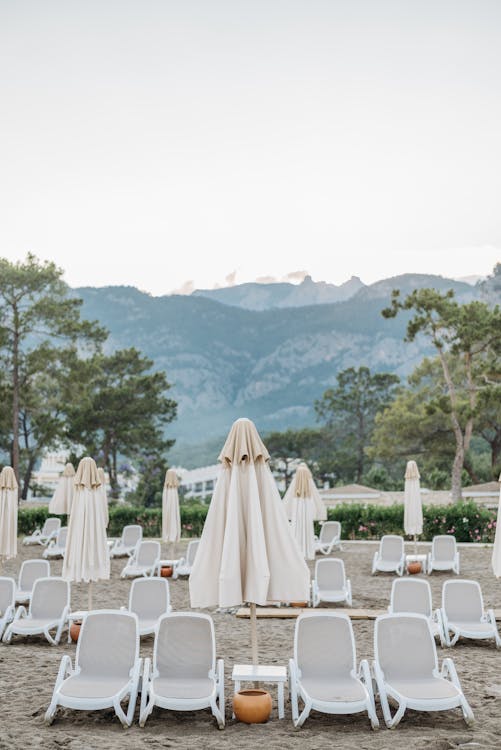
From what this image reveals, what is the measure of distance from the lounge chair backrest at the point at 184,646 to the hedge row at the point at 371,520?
15.4m

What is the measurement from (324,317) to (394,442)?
9606 centimetres

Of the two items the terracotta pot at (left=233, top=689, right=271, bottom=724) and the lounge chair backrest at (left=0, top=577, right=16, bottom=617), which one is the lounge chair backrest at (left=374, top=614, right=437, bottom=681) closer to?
the terracotta pot at (left=233, top=689, right=271, bottom=724)

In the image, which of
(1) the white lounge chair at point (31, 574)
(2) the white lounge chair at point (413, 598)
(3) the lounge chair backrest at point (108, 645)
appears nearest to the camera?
(3) the lounge chair backrest at point (108, 645)

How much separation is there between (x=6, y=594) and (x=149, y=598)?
2.31 m

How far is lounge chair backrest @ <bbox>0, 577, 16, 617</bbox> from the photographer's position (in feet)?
33.6

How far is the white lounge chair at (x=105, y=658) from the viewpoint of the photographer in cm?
629

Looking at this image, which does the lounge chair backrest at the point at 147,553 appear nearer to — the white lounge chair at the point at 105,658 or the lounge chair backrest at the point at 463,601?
the lounge chair backrest at the point at 463,601

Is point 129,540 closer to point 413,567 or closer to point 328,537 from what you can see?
point 328,537

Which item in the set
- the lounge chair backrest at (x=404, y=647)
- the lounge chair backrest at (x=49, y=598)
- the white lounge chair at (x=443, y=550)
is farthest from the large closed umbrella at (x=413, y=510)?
the lounge chair backrest at (x=404, y=647)

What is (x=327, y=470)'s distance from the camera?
57.9 m

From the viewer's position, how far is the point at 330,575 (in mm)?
12398

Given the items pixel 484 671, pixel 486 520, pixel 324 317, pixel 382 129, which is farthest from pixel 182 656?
pixel 324 317

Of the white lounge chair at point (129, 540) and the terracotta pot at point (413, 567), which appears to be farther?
the white lounge chair at point (129, 540)

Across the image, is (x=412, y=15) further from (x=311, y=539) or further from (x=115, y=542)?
(x=115, y=542)
